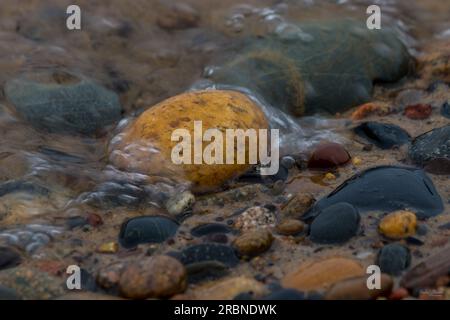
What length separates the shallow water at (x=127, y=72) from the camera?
3.41 m

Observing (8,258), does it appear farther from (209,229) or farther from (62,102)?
(62,102)

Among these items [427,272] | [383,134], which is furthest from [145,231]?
[383,134]

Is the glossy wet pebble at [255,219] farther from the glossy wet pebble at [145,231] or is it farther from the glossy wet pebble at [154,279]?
the glossy wet pebble at [154,279]

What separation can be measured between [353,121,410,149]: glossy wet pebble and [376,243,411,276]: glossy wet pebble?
3.92 feet

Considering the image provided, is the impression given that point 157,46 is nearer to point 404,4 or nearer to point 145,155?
point 145,155

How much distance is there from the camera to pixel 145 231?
3061mm

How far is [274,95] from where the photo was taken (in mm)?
4488

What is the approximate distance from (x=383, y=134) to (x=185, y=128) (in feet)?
4.15

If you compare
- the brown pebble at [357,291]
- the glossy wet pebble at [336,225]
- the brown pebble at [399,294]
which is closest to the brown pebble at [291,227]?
the glossy wet pebble at [336,225]

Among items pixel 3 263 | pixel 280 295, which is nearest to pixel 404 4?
pixel 280 295

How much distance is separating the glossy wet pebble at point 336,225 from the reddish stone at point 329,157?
0.69 meters

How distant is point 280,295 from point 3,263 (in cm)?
132

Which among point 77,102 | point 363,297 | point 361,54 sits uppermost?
point 361,54

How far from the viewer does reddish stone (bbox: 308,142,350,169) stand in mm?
3682
